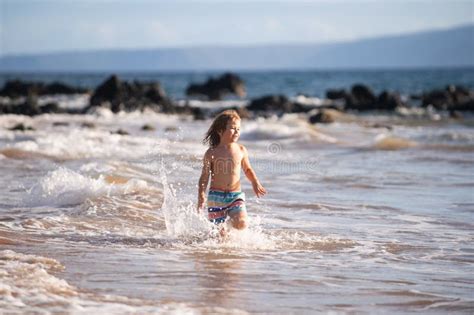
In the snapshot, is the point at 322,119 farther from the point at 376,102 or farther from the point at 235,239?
the point at 235,239

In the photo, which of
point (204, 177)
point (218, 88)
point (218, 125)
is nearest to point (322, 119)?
point (218, 125)

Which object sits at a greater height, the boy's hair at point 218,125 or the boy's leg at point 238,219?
the boy's hair at point 218,125

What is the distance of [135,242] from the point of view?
294 inches

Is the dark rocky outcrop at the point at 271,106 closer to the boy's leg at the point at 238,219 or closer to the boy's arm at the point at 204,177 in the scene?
the boy's arm at the point at 204,177

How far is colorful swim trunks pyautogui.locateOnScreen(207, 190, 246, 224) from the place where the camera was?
7.62 meters

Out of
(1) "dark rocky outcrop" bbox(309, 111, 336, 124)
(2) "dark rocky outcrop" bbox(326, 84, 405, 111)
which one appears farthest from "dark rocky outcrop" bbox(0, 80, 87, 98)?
(1) "dark rocky outcrop" bbox(309, 111, 336, 124)

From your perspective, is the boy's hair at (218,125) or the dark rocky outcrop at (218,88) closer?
the boy's hair at (218,125)

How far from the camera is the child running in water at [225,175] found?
7629mm

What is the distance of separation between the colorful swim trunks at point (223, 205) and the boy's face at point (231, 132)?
1.77 feet

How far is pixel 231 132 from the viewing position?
25.7 feet

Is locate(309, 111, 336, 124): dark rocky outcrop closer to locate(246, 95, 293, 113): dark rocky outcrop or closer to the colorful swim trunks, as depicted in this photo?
locate(246, 95, 293, 113): dark rocky outcrop

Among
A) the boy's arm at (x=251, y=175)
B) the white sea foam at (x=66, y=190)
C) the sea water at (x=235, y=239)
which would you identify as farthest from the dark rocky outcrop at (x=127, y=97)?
the boy's arm at (x=251, y=175)

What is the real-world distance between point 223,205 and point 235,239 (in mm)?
371

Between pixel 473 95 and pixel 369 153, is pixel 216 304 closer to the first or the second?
pixel 369 153
